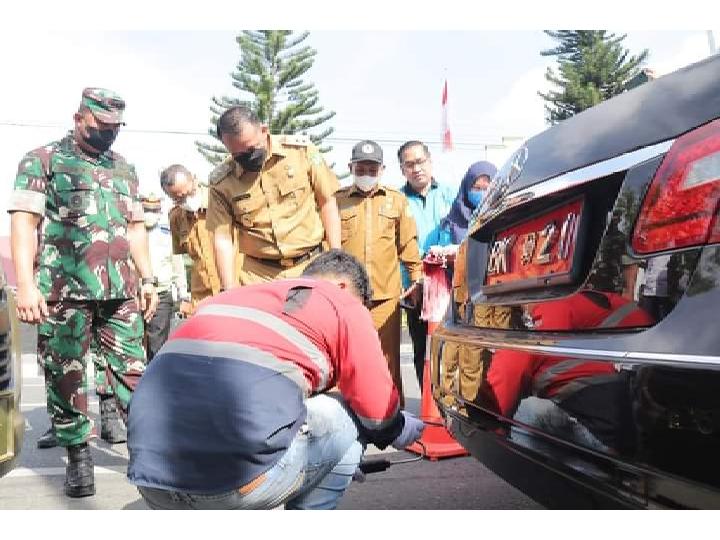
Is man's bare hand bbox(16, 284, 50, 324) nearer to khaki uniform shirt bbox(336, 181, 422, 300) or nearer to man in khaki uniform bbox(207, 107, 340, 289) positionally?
man in khaki uniform bbox(207, 107, 340, 289)

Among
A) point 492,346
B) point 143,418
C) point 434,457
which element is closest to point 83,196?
point 143,418

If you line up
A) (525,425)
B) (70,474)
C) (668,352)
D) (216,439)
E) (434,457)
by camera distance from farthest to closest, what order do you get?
(434,457), (70,474), (216,439), (525,425), (668,352)

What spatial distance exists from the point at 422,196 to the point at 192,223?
1858mm

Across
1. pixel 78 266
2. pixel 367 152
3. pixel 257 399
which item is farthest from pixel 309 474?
pixel 367 152

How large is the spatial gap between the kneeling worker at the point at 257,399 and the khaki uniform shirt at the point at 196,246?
125 inches

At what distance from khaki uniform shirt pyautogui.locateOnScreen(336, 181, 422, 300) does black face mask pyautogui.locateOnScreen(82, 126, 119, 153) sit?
1611 mm

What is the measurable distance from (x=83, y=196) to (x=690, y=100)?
8.46 feet

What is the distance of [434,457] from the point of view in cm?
336

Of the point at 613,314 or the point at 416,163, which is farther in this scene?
the point at 416,163

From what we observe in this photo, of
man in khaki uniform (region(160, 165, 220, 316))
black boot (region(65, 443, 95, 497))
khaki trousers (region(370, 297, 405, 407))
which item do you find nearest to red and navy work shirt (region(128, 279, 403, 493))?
black boot (region(65, 443, 95, 497))

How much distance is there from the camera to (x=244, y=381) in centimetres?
175

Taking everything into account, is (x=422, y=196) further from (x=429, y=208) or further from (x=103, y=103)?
(x=103, y=103)

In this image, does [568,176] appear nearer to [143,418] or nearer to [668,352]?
[668,352]

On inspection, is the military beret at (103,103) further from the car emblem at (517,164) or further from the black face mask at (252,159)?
the car emblem at (517,164)
